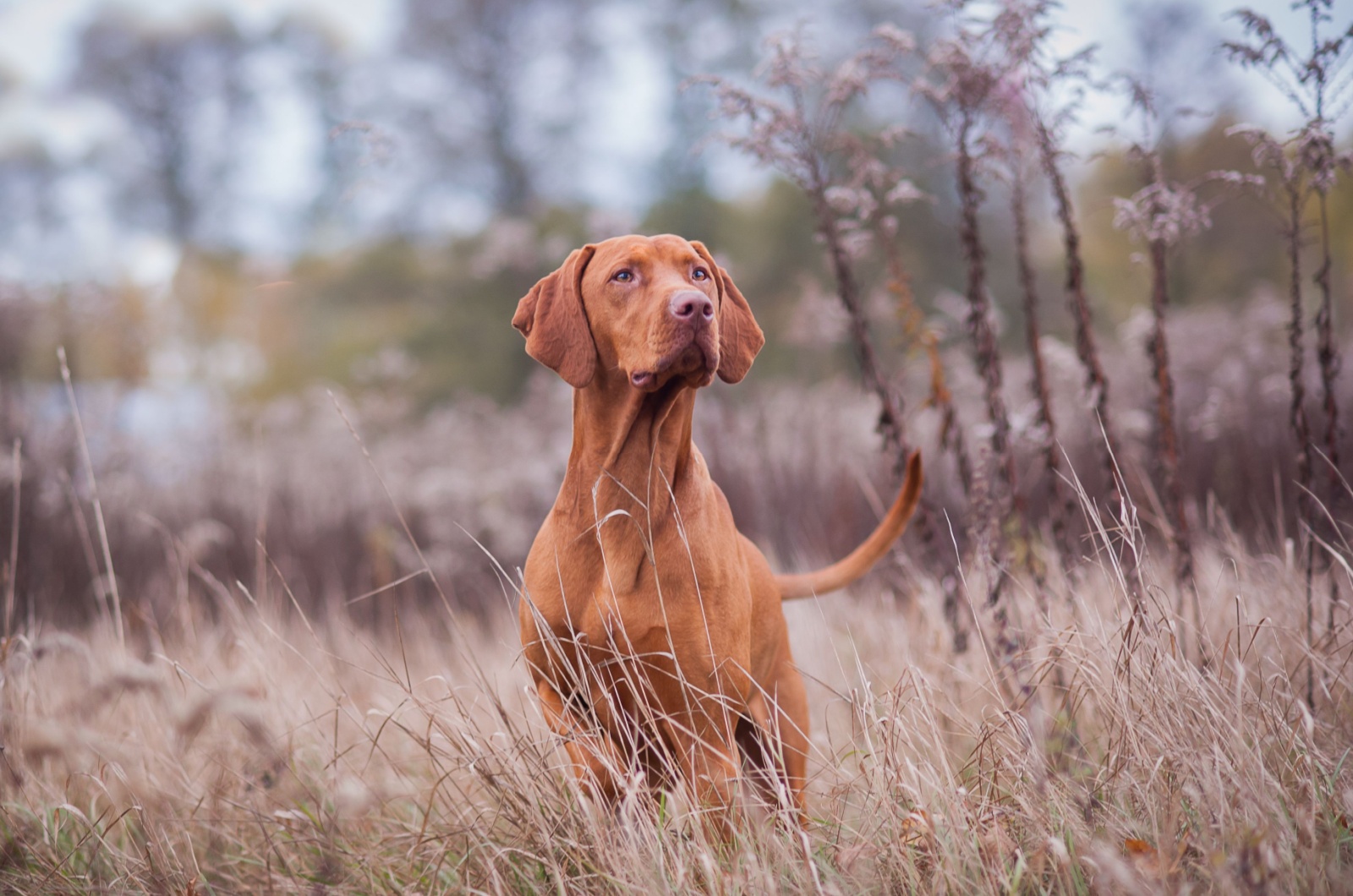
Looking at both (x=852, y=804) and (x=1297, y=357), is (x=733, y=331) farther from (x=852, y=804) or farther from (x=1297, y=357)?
(x=1297, y=357)

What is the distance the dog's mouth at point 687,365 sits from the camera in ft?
5.94

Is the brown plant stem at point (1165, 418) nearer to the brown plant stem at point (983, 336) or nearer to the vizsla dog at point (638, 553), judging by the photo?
the brown plant stem at point (983, 336)

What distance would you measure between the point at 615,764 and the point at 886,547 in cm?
100

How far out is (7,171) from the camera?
47.1 feet

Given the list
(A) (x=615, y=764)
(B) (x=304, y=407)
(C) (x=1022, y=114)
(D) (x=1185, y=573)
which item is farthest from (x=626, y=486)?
(B) (x=304, y=407)

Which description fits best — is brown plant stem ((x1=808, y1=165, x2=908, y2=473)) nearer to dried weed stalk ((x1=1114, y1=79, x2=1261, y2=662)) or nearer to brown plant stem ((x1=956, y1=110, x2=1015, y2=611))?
brown plant stem ((x1=956, y1=110, x2=1015, y2=611))

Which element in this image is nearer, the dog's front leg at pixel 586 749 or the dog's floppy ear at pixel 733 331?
the dog's front leg at pixel 586 749

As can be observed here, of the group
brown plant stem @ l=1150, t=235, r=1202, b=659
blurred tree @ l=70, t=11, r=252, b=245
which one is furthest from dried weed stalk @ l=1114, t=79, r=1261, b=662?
blurred tree @ l=70, t=11, r=252, b=245

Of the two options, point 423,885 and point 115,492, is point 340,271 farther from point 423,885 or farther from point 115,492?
point 423,885

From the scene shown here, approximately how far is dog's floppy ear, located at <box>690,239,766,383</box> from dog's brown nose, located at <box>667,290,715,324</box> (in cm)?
21

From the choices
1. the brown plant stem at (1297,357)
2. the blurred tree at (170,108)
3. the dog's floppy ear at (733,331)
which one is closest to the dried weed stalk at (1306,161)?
the brown plant stem at (1297,357)

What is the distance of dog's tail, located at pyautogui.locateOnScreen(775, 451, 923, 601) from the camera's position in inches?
95.7

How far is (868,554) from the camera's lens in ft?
8.23

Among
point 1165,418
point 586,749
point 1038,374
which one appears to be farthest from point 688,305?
point 1165,418
